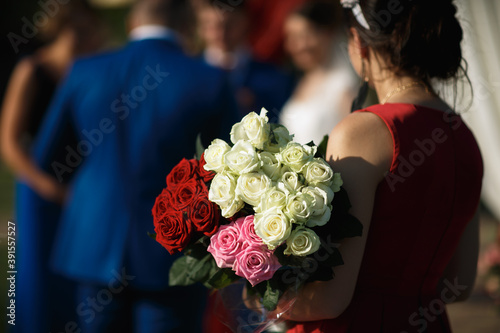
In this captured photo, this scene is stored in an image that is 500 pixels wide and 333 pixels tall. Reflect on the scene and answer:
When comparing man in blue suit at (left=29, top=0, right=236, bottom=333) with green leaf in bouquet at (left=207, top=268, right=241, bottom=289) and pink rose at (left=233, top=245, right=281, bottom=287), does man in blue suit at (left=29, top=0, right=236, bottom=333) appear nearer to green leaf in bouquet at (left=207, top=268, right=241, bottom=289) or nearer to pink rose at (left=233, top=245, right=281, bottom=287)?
green leaf in bouquet at (left=207, top=268, right=241, bottom=289)

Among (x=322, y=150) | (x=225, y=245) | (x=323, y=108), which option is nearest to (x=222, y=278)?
(x=225, y=245)

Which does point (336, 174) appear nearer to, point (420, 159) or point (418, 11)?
point (420, 159)

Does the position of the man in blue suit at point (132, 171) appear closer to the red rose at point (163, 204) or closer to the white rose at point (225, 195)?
the red rose at point (163, 204)

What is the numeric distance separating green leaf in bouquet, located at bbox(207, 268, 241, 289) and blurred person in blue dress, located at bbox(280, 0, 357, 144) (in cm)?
297

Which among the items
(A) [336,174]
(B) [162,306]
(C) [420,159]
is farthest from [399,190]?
(B) [162,306]

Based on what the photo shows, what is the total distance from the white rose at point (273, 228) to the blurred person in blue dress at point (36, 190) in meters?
2.28

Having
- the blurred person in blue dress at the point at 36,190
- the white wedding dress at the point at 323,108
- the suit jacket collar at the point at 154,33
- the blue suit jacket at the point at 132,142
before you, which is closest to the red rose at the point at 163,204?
the blue suit jacket at the point at 132,142

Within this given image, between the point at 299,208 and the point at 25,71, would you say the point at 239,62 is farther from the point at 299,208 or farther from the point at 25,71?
the point at 299,208

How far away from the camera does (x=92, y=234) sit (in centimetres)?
307

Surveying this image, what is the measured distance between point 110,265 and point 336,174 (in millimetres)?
1834

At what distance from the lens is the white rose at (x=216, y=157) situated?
152cm

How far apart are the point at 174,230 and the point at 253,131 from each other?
0.34 metres

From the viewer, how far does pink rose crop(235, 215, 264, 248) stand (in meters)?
1.45

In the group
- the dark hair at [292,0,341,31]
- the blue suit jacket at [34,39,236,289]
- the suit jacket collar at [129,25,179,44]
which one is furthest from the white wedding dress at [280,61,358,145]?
the suit jacket collar at [129,25,179,44]
